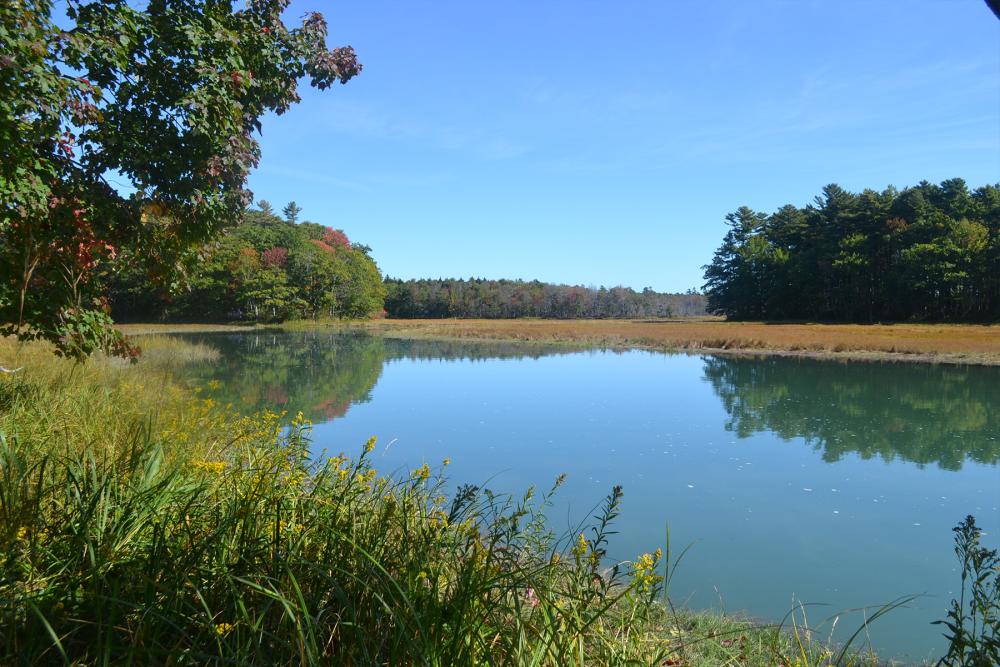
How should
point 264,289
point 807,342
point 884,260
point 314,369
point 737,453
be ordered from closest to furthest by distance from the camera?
point 737,453 < point 314,369 < point 807,342 < point 264,289 < point 884,260

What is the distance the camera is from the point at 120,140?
15.0ft

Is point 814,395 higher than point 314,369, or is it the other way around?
point 314,369

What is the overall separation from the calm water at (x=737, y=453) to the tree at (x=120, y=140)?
4092 mm

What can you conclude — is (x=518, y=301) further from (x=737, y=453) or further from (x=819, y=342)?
(x=737, y=453)

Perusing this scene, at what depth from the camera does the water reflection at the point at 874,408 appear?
34.5 ft

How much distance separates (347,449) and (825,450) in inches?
303

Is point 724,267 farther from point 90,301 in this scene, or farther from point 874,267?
point 90,301

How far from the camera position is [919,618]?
4.55 metres

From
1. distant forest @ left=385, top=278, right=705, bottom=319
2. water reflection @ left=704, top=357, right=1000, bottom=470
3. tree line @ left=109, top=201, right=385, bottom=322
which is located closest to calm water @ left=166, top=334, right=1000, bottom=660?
water reflection @ left=704, top=357, right=1000, bottom=470

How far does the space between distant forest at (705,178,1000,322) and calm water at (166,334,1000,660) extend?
2808 cm

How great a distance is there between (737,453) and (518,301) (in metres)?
73.3

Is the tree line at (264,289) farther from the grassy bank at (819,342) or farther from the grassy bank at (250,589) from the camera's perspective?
the grassy bank at (250,589)

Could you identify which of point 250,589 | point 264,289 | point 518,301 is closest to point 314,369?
point 250,589

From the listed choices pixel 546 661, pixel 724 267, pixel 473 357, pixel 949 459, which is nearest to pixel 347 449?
pixel 546 661
